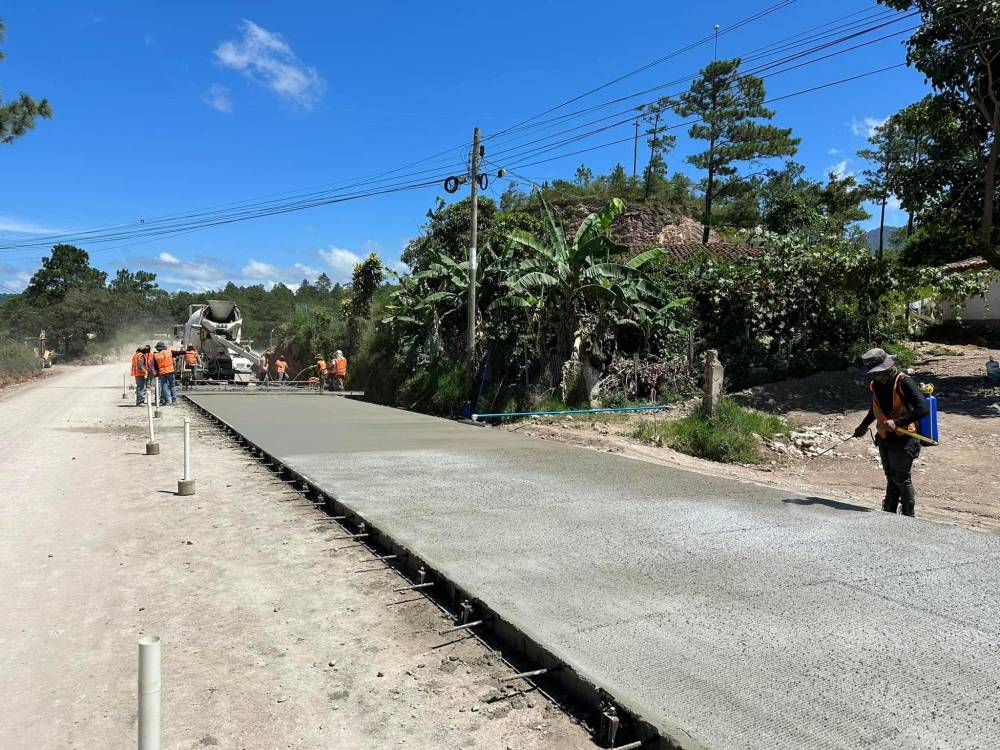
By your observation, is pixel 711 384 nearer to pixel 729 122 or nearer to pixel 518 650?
pixel 518 650

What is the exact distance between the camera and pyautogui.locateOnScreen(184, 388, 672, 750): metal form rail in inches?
119

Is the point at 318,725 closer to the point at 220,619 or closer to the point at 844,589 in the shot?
the point at 220,619

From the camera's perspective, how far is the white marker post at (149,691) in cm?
201

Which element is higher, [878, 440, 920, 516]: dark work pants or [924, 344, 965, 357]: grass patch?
[924, 344, 965, 357]: grass patch

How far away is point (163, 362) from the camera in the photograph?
1839cm

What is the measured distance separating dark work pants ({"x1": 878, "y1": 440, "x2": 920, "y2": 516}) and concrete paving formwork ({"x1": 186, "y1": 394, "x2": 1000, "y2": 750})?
425mm

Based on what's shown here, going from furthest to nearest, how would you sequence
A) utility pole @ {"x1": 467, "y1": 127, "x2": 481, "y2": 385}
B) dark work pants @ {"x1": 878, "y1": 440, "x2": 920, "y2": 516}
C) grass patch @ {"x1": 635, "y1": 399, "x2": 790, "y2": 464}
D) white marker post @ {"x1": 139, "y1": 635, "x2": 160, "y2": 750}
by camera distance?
utility pole @ {"x1": 467, "y1": 127, "x2": 481, "y2": 385}, grass patch @ {"x1": 635, "y1": 399, "x2": 790, "y2": 464}, dark work pants @ {"x1": 878, "y1": 440, "x2": 920, "y2": 516}, white marker post @ {"x1": 139, "y1": 635, "x2": 160, "y2": 750}

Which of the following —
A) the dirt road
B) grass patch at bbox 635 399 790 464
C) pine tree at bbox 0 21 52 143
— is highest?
pine tree at bbox 0 21 52 143

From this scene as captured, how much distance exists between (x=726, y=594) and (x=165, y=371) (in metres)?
17.5

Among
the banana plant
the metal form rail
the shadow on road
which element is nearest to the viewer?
the metal form rail

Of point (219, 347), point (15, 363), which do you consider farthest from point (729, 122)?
point (15, 363)

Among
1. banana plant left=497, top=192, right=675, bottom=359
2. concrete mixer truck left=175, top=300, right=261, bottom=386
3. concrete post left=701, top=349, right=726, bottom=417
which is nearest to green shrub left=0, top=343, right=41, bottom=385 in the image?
concrete mixer truck left=175, top=300, right=261, bottom=386

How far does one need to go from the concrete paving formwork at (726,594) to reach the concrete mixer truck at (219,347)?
18190 millimetres

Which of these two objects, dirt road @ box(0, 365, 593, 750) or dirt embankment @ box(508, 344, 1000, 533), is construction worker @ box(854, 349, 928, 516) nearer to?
dirt embankment @ box(508, 344, 1000, 533)
